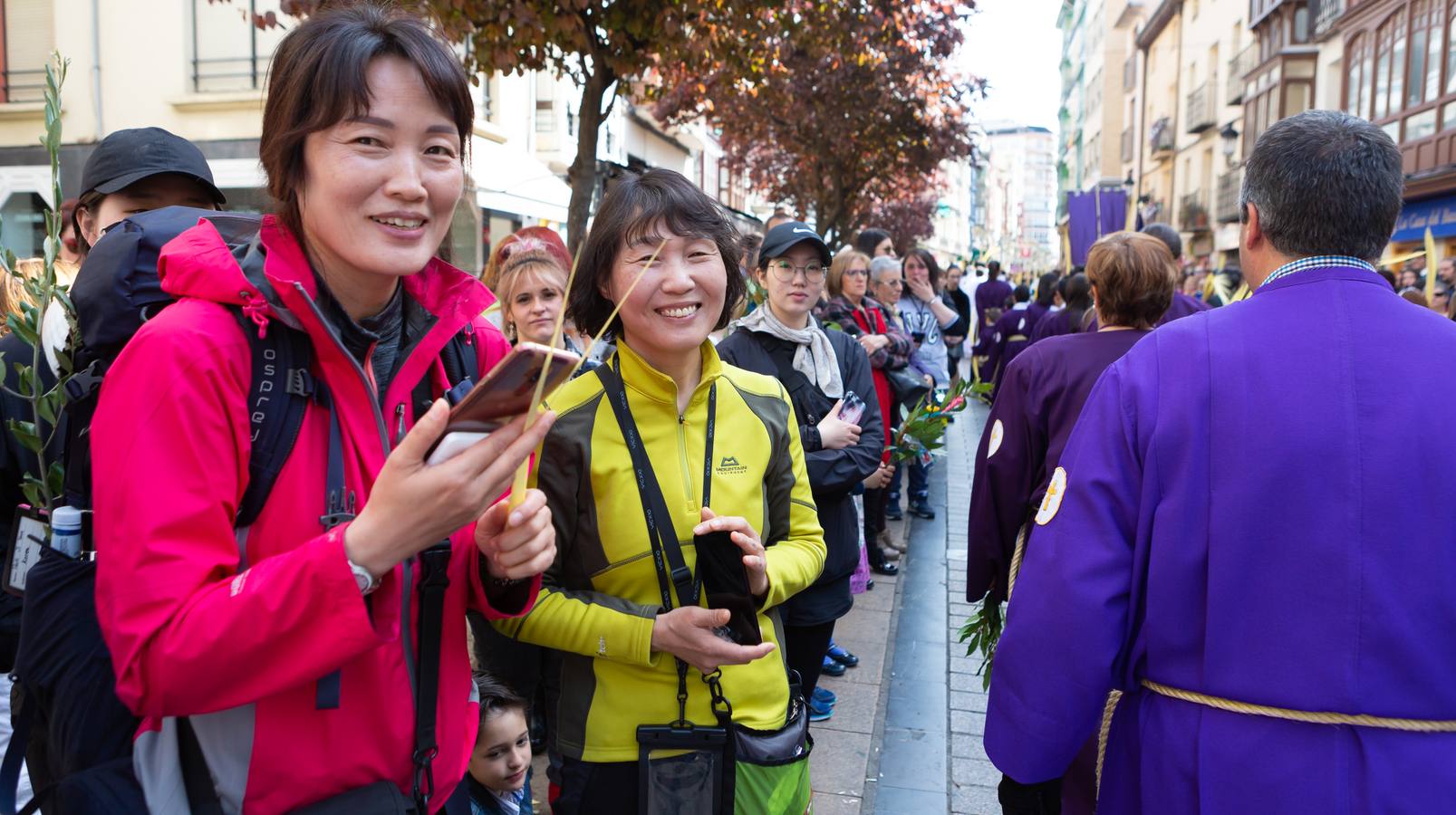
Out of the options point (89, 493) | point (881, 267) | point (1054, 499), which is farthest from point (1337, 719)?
point (881, 267)

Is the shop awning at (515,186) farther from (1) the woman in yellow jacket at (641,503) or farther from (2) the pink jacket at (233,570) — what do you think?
(2) the pink jacket at (233,570)

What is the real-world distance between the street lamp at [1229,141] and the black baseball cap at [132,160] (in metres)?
33.5

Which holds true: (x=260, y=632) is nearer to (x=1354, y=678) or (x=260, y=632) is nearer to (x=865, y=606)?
(x=1354, y=678)

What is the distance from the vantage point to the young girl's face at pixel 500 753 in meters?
2.88

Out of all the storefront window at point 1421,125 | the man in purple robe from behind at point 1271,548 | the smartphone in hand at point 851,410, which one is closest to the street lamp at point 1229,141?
the storefront window at point 1421,125

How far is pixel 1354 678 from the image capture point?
1766mm

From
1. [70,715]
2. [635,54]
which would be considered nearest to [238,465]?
[70,715]

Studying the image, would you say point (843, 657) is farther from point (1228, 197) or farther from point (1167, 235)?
point (1228, 197)

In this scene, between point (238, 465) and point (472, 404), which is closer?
point (472, 404)

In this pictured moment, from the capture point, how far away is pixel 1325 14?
25375 mm

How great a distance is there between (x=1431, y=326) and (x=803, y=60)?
51.8ft

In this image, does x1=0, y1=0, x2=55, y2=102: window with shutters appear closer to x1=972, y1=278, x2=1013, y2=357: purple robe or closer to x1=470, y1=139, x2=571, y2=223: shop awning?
x1=470, y1=139, x2=571, y2=223: shop awning

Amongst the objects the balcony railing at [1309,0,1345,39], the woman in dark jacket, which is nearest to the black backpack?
the woman in dark jacket

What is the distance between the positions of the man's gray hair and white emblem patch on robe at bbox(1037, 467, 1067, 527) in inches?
215
